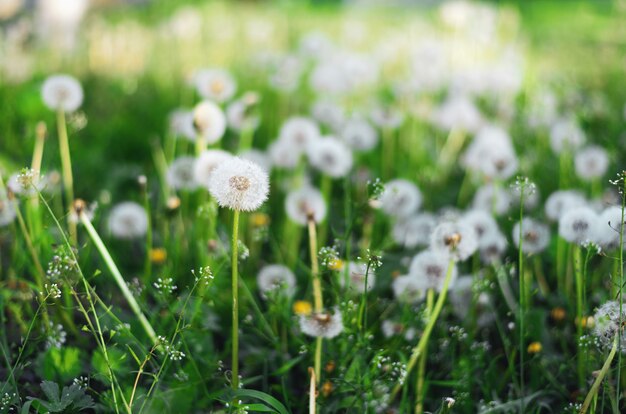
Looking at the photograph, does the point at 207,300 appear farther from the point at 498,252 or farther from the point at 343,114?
the point at 343,114

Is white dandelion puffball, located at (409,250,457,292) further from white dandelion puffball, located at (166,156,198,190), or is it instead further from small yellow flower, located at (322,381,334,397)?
white dandelion puffball, located at (166,156,198,190)

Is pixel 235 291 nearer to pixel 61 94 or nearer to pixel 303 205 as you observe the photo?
pixel 303 205

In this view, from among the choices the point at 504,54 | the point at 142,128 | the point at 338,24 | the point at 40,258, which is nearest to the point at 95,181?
the point at 142,128

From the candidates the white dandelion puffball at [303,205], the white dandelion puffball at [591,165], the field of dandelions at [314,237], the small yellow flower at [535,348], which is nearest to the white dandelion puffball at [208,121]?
the field of dandelions at [314,237]

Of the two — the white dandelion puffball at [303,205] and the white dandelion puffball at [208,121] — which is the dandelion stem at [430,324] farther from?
the white dandelion puffball at [208,121]

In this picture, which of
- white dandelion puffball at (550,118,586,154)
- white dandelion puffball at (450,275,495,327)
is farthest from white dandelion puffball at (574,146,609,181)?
white dandelion puffball at (450,275,495,327)

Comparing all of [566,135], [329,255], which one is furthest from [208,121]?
[566,135]
